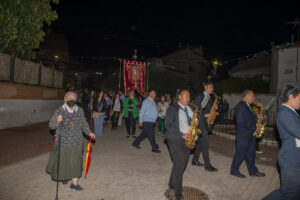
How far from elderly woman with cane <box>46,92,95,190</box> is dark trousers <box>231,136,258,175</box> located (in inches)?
135

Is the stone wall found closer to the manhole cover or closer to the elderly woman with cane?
the elderly woman with cane

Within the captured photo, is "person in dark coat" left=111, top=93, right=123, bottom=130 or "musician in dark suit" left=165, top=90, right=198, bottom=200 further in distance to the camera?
"person in dark coat" left=111, top=93, right=123, bottom=130

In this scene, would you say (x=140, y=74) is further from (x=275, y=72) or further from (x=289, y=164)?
(x=289, y=164)

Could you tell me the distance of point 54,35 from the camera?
4538cm

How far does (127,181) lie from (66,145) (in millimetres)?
1533

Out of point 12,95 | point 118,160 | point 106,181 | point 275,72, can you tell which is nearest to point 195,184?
point 106,181

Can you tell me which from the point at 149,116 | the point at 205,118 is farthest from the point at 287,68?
the point at 205,118

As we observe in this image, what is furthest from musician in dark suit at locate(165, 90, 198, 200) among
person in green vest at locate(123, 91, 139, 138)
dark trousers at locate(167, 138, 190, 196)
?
person in green vest at locate(123, 91, 139, 138)

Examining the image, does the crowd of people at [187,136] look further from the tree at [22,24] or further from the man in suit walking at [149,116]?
the tree at [22,24]

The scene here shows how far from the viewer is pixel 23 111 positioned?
1139 centimetres

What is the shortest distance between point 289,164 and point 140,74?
1357 centimetres

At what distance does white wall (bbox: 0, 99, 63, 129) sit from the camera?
32.8 ft

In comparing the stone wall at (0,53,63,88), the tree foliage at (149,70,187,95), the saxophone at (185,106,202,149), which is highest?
the tree foliage at (149,70,187,95)

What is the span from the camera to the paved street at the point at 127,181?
4.05 meters
